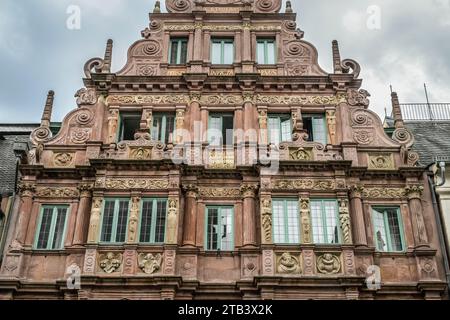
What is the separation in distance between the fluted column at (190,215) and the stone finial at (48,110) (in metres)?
6.18

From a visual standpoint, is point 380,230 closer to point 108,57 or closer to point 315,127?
point 315,127

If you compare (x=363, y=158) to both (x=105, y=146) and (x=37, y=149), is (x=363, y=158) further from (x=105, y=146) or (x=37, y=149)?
(x=37, y=149)

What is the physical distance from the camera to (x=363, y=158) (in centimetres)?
2114

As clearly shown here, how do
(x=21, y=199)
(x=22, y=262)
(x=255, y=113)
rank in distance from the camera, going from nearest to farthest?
(x=22, y=262)
(x=21, y=199)
(x=255, y=113)

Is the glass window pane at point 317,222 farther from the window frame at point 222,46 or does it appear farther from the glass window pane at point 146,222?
the window frame at point 222,46

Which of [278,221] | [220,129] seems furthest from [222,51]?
[278,221]

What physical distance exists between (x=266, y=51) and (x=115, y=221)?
9.66 meters

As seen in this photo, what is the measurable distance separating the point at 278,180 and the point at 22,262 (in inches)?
354

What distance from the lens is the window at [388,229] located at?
770 inches

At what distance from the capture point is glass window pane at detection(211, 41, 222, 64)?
23.7m

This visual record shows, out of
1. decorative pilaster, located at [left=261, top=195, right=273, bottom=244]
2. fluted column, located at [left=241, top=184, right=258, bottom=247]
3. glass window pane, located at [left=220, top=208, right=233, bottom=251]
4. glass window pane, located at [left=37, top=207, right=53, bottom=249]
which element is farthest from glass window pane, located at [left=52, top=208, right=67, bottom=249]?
decorative pilaster, located at [left=261, top=195, right=273, bottom=244]

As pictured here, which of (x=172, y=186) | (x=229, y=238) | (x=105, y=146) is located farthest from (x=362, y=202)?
(x=105, y=146)

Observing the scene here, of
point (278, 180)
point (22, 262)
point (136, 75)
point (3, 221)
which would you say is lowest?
point (22, 262)

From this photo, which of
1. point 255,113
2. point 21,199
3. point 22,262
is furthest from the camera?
point 255,113
